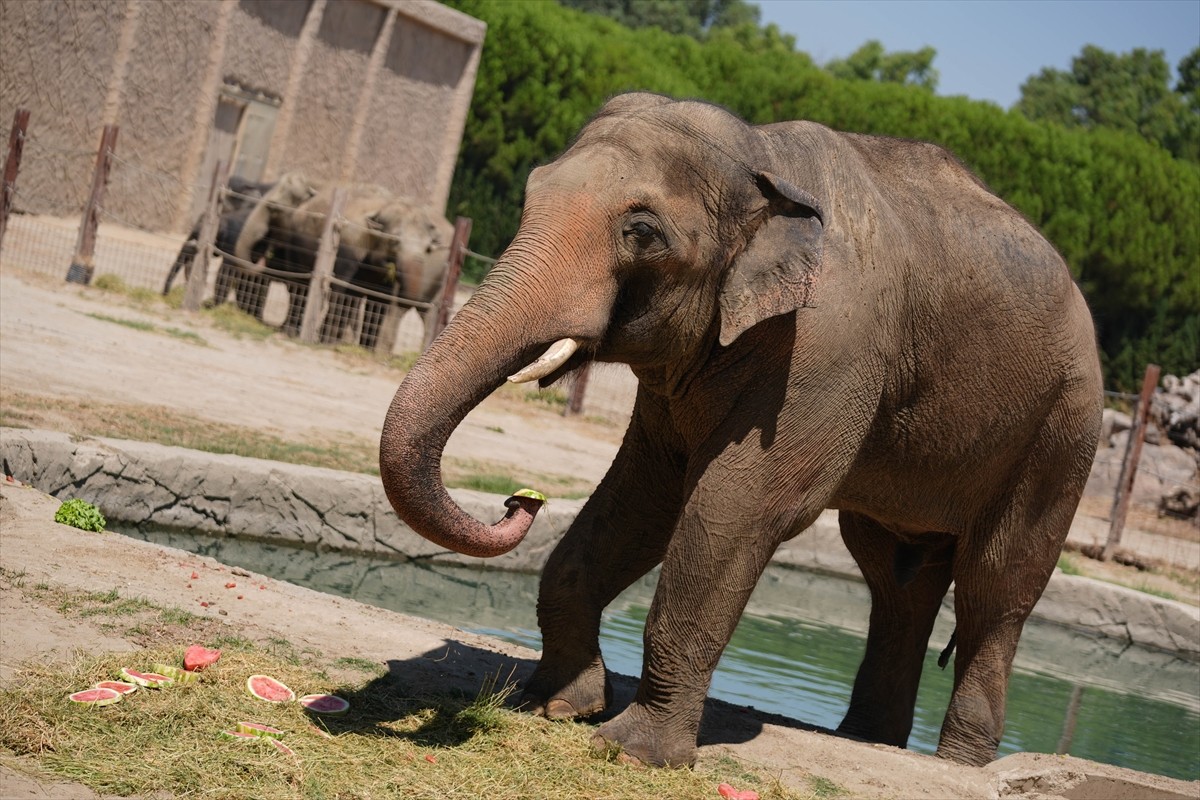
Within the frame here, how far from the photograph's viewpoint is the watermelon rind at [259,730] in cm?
441

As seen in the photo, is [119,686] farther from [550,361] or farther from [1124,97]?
[1124,97]

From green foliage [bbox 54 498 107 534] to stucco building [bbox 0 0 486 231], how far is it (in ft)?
44.5

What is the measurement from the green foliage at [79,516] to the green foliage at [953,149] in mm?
21031

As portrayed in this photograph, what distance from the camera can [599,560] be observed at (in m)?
5.75

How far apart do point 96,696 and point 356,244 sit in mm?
14038

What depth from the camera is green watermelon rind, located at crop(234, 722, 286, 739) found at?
441 centimetres

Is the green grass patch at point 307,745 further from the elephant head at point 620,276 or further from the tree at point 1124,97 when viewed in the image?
the tree at point 1124,97

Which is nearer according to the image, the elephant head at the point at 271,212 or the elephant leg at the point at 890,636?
the elephant leg at the point at 890,636

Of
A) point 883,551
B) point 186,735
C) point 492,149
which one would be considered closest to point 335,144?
point 492,149

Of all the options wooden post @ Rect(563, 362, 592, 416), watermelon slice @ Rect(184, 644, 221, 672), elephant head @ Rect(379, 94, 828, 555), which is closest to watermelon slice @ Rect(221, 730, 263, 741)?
watermelon slice @ Rect(184, 644, 221, 672)

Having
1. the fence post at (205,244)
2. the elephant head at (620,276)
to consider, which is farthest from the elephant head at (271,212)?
the elephant head at (620,276)

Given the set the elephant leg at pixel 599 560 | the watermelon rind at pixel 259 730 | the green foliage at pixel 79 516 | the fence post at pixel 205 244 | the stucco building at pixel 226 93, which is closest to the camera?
the watermelon rind at pixel 259 730

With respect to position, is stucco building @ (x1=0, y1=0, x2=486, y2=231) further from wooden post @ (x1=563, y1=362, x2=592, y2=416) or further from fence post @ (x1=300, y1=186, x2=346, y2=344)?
wooden post @ (x1=563, y1=362, x2=592, y2=416)

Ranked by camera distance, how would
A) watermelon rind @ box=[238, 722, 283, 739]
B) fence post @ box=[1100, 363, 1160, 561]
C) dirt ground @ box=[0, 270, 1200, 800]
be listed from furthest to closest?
fence post @ box=[1100, 363, 1160, 561], dirt ground @ box=[0, 270, 1200, 800], watermelon rind @ box=[238, 722, 283, 739]
